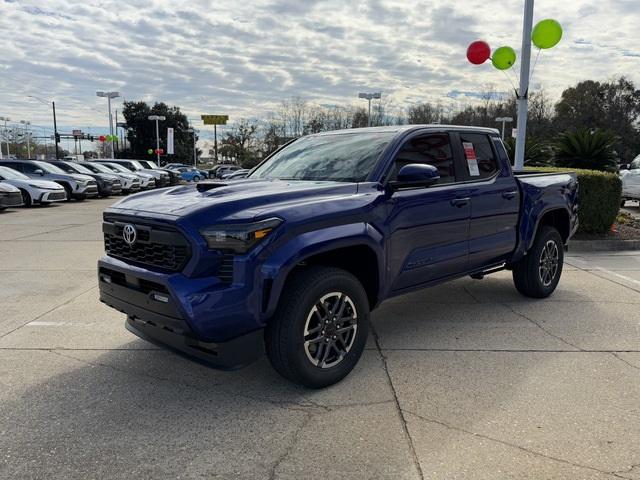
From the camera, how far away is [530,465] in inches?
106

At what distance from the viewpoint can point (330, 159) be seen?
4.39m

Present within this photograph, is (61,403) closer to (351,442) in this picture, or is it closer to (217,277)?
(217,277)

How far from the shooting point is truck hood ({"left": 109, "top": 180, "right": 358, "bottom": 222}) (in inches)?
125

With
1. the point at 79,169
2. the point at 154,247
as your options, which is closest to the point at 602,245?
the point at 154,247

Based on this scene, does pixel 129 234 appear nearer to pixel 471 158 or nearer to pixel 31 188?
pixel 471 158

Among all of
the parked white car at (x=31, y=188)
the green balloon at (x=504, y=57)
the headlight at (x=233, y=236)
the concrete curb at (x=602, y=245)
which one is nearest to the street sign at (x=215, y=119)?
the parked white car at (x=31, y=188)

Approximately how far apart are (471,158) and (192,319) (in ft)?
10.3

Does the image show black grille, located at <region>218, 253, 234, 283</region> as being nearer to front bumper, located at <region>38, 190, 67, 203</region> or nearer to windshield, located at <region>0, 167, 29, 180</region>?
front bumper, located at <region>38, 190, 67, 203</region>

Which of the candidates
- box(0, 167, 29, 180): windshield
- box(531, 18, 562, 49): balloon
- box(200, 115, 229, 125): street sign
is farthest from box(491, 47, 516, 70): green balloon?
box(200, 115, 229, 125): street sign

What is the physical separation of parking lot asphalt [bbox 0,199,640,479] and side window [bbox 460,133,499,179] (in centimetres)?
147

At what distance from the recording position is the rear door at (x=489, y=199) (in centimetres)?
472

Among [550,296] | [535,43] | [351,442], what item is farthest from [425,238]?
[535,43]

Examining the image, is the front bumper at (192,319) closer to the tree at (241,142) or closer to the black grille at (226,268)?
the black grille at (226,268)

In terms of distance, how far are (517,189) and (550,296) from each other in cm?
159
